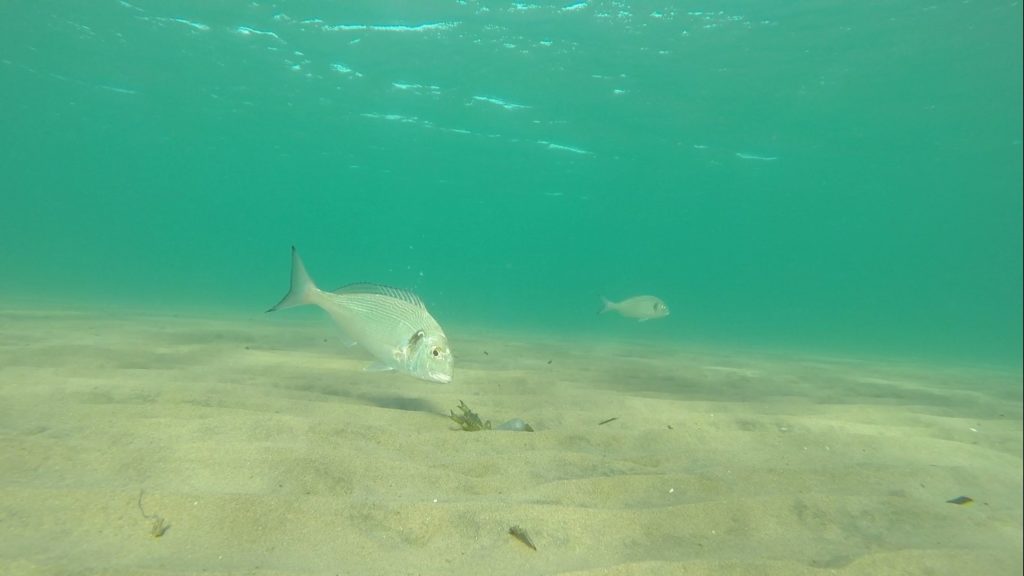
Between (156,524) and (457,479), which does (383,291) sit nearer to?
(457,479)

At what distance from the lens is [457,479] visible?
9.34 ft

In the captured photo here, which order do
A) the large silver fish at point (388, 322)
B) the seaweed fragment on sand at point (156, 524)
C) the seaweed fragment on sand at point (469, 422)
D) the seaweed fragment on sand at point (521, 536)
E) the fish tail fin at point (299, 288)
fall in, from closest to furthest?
the seaweed fragment on sand at point (156, 524) → the seaweed fragment on sand at point (521, 536) → the large silver fish at point (388, 322) → the fish tail fin at point (299, 288) → the seaweed fragment on sand at point (469, 422)

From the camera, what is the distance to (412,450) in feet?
10.9

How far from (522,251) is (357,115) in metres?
106

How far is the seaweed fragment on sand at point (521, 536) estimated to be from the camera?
222cm

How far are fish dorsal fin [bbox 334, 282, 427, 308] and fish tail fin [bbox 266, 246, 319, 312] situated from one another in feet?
0.67

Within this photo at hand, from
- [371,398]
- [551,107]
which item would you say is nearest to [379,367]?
[371,398]

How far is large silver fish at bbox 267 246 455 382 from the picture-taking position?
3.53 meters

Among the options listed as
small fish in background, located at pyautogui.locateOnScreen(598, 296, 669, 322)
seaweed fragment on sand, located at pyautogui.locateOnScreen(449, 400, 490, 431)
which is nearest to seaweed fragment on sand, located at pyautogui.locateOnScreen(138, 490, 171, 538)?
seaweed fragment on sand, located at pyautogui.locateOnScreen(449, 400, 490, 431)

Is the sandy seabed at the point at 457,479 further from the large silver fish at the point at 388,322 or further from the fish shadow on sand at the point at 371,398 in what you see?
the large silver fish at the point at 388,322

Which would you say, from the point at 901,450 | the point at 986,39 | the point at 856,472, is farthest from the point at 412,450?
the point at 986,39

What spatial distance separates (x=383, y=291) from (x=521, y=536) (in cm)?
204

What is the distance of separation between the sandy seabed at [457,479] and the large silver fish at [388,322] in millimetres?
484

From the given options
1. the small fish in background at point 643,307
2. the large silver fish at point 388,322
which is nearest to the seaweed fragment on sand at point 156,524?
the large silver fish at point 388,322
